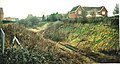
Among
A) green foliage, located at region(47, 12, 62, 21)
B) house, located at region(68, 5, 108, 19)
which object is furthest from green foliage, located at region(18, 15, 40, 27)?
house, located at region(68, 5, 108, 19)

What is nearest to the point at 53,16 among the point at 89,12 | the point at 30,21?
the point at 30,21

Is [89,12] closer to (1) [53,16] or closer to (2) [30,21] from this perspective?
(1) [53,16]

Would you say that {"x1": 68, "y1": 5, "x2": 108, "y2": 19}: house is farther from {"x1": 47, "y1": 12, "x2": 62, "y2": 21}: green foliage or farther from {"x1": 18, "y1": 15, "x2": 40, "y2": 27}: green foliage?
{"x1": 18, "y1": 15, "x2": 40, "y2": 27}: green foliage

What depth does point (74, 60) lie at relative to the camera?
347 cm

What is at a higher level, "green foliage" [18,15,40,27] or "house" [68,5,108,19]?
"house" [68,5,108,19]

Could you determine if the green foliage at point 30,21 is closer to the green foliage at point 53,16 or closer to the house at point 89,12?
the green foliage at point 53,16

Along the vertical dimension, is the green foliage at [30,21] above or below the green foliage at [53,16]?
below

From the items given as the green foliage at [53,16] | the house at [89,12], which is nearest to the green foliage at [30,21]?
the green foliage at [53,16]

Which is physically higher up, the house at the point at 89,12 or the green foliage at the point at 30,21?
the house at the point at 89,12

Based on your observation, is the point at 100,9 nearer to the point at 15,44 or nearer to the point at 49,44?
the point at 49,44

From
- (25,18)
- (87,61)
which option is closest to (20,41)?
(25,18)

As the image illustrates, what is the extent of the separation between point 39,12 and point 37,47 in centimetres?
43

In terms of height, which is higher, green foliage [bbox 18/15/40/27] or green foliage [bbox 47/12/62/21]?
green foliage [bbox 47/12/62/21]

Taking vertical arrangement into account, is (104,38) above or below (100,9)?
below
